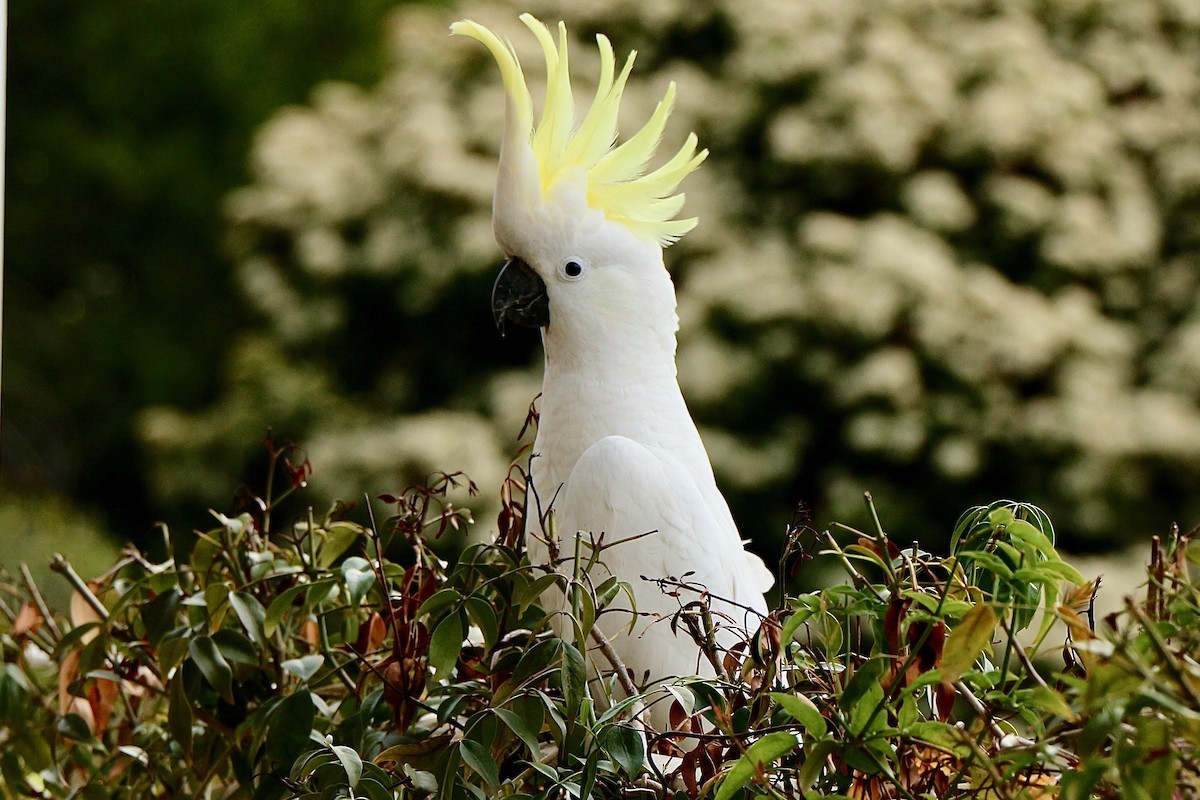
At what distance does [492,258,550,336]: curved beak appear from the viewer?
1.25 metres

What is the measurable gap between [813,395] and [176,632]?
292cm

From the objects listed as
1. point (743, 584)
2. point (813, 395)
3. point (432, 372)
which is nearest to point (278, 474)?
point (432, 372)

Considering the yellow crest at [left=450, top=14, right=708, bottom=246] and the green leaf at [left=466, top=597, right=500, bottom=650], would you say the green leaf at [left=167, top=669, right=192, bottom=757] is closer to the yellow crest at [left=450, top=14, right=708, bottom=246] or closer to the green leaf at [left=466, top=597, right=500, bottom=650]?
the green leaf at [left=466, top=597, right=500, bottom=650]

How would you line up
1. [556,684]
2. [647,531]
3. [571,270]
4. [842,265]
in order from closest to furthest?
[556,684], [647,531], [571,270], [842,265]

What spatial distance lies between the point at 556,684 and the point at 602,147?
0.61 metres

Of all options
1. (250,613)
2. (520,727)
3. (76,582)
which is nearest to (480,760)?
(520,727)

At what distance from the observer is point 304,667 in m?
0.82

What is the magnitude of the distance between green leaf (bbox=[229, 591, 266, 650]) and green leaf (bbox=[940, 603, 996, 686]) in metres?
0.48

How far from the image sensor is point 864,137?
11.7 feet

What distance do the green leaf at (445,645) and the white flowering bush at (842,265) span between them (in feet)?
9.10

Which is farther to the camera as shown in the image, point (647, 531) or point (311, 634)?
point (647, 531)

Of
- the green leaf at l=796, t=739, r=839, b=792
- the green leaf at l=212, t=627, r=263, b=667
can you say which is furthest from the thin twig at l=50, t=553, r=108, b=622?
the green leaf at l=796, t=739, r=839, b=792

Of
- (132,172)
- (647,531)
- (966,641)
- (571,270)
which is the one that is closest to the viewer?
(966,641)

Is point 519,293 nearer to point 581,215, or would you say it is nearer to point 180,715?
point 581,215
